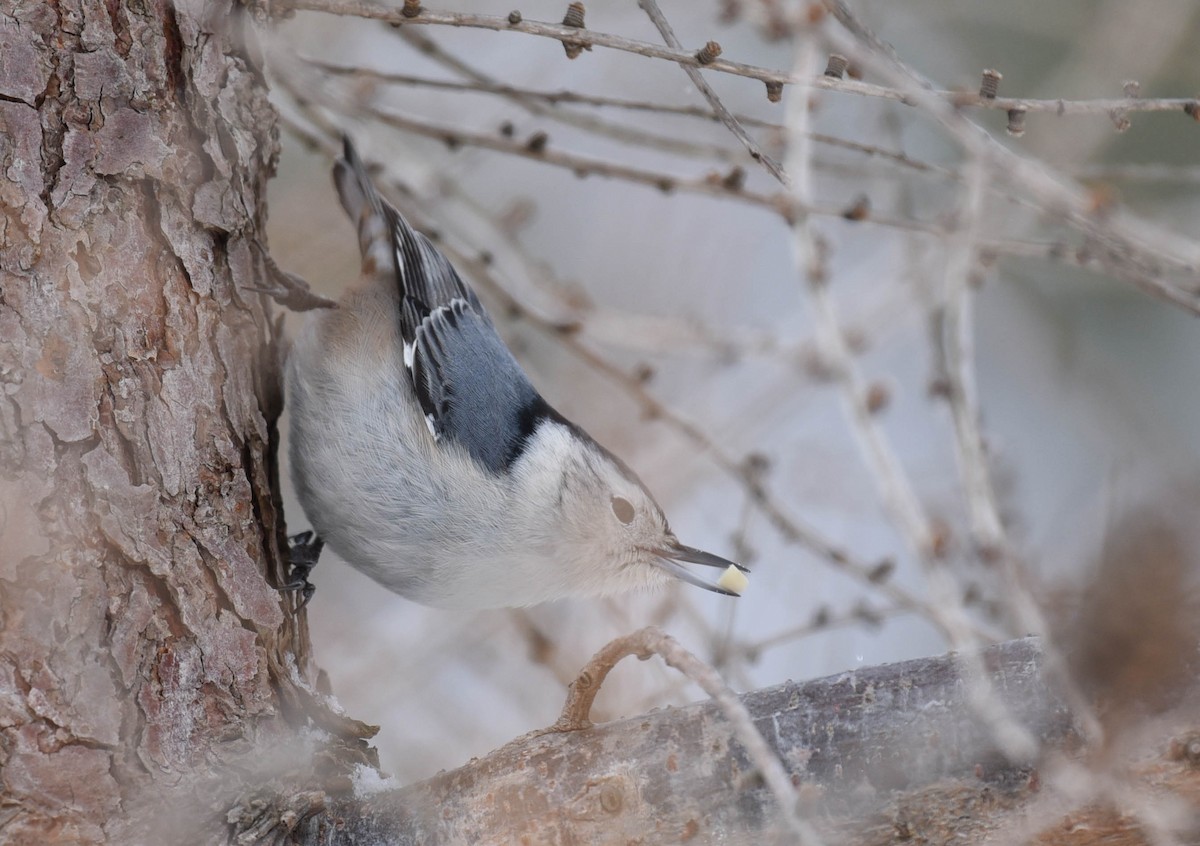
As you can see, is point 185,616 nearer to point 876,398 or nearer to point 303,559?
point 303,559

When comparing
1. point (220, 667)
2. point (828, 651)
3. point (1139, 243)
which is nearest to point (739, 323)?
point (828, 651)

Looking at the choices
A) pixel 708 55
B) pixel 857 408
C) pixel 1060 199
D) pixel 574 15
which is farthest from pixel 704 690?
pixel 574 15

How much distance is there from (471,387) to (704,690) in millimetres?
1380

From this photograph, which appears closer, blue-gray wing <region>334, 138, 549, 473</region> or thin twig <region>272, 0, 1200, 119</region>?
thin twig <region>272, 0, 1200, 119</region>

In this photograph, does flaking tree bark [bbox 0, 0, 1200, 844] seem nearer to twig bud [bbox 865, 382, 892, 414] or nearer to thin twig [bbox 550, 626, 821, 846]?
thin twig [bbox 550, 626, 821, 846]

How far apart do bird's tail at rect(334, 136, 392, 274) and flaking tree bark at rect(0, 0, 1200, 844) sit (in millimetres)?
598

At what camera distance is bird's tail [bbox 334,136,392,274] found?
2.74 m

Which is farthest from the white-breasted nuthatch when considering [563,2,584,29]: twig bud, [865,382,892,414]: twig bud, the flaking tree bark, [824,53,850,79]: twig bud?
[824,53,850,79]: twig bud

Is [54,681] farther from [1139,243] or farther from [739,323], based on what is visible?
[739,323]

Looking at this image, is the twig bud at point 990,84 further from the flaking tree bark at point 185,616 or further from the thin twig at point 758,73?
the flaking tree bark at point 185,616

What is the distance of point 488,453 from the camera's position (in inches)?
98.7

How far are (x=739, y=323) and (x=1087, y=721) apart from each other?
9.59ft

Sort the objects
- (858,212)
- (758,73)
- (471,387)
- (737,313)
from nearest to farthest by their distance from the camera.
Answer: (758,73) → (858,212) → (471,387) → (737,313)

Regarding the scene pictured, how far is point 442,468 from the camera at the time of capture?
2.41 meters
